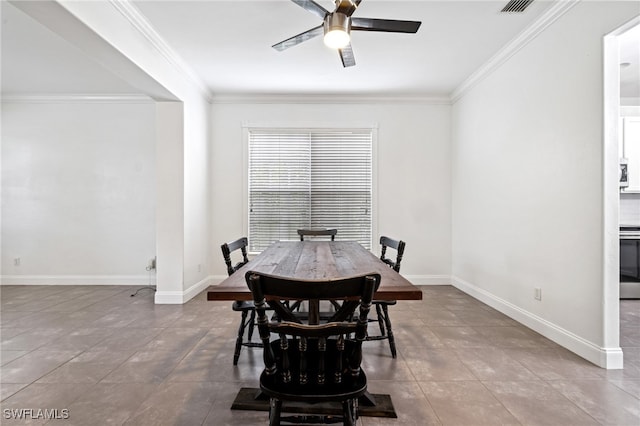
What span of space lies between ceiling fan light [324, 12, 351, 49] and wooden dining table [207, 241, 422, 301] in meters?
1.49

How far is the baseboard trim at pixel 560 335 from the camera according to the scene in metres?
2.26

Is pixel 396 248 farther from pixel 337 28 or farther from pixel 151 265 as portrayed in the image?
pixel 151 265

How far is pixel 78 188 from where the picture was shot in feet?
15.5

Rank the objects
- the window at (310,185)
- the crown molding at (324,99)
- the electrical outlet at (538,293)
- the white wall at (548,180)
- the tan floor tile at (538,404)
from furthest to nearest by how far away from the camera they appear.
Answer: the window at (310,185) < the crown molding at (324,99) < the electrical outlet at (538,293) < the white wall at (548,180) < the tan floor tile at (538,404)

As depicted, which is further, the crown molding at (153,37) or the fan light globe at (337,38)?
the crown molding at (153,37)

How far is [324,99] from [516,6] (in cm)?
266

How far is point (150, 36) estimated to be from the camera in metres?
3.02

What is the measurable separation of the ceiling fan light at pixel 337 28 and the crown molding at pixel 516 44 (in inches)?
72.1

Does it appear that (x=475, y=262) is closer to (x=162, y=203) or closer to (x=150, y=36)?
(x=162, y=203)

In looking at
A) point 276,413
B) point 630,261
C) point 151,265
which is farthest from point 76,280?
point 630,261

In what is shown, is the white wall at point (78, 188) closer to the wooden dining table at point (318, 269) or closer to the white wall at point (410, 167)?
the white wall at point (410, 167)

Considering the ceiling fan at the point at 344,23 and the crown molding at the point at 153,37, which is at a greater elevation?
the crown molding at the point at 153,37

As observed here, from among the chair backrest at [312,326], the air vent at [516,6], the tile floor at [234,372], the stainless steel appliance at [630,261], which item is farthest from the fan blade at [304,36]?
the stainless steel appliance at [630,261]

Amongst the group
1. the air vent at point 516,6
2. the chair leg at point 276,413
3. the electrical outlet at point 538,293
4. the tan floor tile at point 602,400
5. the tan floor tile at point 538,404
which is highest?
the air vent at point 516,6
